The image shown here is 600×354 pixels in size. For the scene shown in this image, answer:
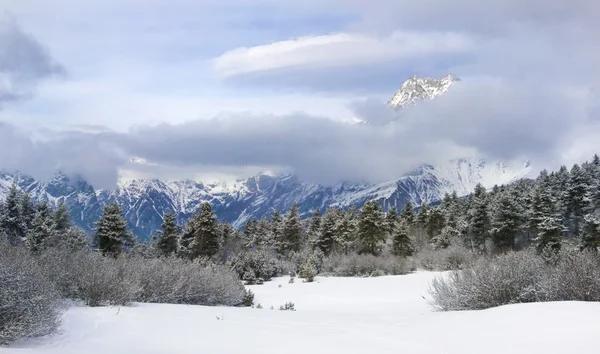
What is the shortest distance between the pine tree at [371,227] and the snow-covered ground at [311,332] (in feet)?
126

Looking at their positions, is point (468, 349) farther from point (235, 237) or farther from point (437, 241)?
point (235, 237)

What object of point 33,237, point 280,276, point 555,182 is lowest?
point 280,276

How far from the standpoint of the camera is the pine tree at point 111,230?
3878cm

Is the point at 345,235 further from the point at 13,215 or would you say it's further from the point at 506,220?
the point at 13,215

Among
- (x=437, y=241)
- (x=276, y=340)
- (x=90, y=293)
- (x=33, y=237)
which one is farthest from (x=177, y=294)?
(x=437, y=241)

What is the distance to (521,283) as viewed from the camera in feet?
42.2

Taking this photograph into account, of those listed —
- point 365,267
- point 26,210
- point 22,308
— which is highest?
point 26,210

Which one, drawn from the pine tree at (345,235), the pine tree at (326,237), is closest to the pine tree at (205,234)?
the pine tree at (326,237)

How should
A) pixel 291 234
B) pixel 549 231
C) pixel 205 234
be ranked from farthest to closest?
pixel 291 234 → pixel 205 234 → pixel 549 231

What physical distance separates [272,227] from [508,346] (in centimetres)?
6029

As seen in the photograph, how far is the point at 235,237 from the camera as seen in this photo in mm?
66875

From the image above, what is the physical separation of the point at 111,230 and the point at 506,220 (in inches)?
1358

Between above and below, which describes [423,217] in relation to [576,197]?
below

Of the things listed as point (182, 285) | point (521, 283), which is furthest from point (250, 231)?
point (521, 283)
